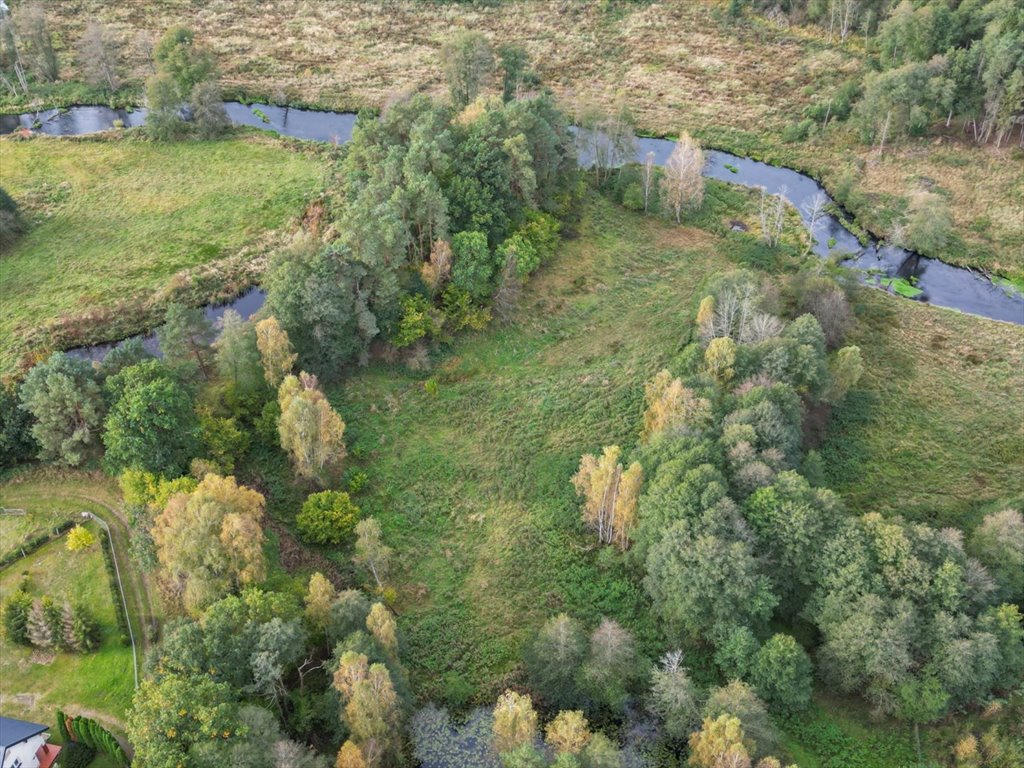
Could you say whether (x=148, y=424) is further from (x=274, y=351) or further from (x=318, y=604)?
(x=318, y=604)

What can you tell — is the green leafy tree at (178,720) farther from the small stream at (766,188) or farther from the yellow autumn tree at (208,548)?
the small stream at (766,188)

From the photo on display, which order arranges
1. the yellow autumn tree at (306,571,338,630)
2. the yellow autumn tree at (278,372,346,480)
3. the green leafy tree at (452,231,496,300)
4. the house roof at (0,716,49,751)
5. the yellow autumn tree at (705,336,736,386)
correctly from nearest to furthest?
the house roof at (0,716,49,751), the yellow autumn tree at (306,571,338,630), the yellow autumn tree at (278,372,346,480), the yellow autumn tree at (705,336,736,386), the green leafy tree at (452,231,496,300)

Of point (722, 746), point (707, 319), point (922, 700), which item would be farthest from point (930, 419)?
point (722, 746)

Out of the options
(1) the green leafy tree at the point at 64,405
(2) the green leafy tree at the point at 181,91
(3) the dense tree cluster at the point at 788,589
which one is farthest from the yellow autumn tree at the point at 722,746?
(2) the green leafy tree at the point at 181,91

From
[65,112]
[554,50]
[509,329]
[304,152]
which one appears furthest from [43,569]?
[554,50]

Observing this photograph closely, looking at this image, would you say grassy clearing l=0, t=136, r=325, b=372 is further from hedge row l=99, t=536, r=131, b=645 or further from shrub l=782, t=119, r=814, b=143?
shrub l=782, t=119, r=814, b=143

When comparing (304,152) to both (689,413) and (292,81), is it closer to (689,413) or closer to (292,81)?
(292,81)


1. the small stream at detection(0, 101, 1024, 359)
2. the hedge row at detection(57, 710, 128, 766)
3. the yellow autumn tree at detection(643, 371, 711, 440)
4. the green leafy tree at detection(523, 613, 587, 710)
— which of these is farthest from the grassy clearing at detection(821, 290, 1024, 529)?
the hedge row at detection(57, 710, 128, 766)
